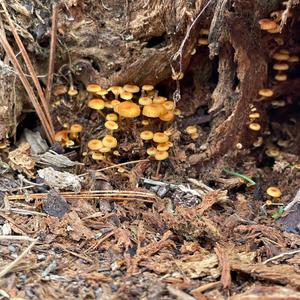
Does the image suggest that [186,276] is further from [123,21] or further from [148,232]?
[123,21]

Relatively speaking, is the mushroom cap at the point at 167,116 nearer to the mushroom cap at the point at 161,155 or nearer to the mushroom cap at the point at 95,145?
the mushroom cap at the point at 161,155

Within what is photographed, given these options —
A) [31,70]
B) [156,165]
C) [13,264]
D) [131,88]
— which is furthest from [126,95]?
[13,264]

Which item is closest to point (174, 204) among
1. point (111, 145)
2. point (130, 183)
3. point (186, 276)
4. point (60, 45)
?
point (130, 183)

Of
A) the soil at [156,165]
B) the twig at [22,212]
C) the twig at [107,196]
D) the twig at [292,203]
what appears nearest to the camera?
the soil at [156,165]

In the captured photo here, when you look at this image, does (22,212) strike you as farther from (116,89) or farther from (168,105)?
(168,105)

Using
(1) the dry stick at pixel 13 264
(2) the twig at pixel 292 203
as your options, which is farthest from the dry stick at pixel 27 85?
(2) the twig at pixel 292 203

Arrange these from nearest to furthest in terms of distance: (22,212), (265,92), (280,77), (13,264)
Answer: (13,264)
(22,212)
(265,92)
(280,77)
